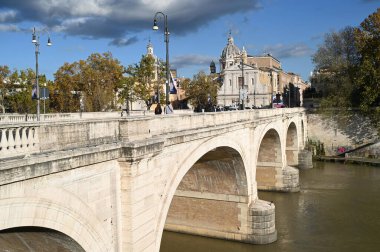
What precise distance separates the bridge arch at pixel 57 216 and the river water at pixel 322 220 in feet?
37.2

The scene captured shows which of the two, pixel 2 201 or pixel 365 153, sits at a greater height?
pixel 2 201

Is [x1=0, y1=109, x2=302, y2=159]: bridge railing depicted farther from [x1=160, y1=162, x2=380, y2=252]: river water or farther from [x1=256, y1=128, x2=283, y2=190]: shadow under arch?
[x1=256, y1=128, x2=283, y2=190]: shadow under arch

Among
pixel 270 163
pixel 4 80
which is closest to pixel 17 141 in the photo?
pixel 270 163

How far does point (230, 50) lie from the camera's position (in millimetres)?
105500

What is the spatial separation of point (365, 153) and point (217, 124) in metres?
30.0

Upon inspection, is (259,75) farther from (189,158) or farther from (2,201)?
(2,201)

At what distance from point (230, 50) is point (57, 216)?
102 metres

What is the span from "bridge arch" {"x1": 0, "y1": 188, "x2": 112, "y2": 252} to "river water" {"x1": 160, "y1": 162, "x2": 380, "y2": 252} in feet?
37.2

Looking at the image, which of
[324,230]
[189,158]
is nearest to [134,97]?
[324,230]

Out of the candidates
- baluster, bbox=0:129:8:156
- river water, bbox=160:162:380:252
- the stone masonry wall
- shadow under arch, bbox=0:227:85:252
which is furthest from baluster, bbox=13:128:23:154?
the stone masonry wall

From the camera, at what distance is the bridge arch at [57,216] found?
585 centimetres

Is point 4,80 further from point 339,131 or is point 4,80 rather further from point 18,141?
point 18,141

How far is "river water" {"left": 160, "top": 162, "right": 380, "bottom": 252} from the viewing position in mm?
18734

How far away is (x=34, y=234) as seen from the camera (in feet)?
23.0
